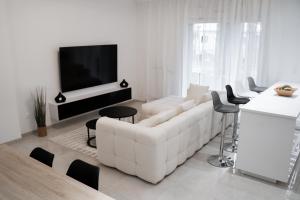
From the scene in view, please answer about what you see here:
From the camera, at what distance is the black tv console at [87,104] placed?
518 cm

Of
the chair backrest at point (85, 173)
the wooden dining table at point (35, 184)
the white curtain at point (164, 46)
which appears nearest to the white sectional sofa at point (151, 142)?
the chair backrest at point (85, 173)

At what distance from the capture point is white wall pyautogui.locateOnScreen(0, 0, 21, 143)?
4.25 metres

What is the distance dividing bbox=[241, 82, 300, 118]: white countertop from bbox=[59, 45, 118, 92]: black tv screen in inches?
150

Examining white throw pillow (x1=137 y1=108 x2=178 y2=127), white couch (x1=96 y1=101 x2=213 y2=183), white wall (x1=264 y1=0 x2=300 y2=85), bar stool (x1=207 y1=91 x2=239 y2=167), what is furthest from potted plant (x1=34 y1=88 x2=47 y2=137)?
white wall (x1=264 y1=0 x2=300 y2=85)

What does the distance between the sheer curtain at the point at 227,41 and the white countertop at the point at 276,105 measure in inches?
54.4

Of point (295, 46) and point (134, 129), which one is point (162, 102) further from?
point (295, 46)

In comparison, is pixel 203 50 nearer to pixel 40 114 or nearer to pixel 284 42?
pixel 284 42

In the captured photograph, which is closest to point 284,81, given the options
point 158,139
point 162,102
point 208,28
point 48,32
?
point 208,28

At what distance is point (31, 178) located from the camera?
195cm

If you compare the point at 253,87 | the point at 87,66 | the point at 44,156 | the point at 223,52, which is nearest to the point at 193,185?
the point at 44,156

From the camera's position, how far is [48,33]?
5.09 meters

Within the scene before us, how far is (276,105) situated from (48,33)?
14.5 feet

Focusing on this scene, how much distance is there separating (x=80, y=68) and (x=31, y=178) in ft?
13.4

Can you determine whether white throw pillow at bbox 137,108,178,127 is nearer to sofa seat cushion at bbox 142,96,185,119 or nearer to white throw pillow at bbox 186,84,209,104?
sofa seat cushion at bbox 142,96,185,119
